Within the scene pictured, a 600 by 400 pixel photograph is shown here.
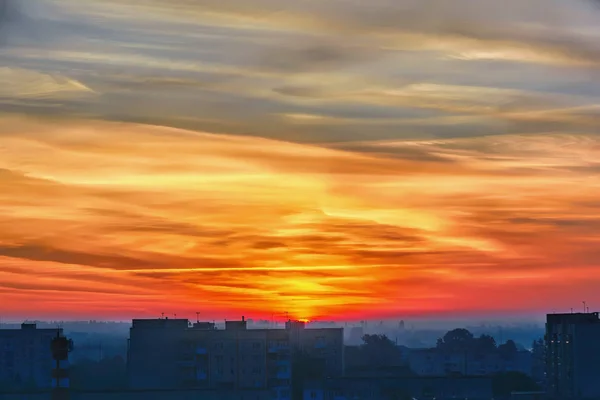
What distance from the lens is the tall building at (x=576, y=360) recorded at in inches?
3632

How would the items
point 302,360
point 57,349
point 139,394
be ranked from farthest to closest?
point 302,360
point 139,394
point 57,349

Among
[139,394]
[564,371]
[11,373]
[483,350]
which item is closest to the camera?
[139,394]

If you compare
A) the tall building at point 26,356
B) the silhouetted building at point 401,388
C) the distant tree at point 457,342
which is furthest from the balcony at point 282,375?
the distant tree at point 457,342

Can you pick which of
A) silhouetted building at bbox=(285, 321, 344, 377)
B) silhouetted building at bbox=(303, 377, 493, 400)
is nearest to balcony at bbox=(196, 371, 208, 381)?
silhouetted building at bbox=(303, 377, 493, 400)

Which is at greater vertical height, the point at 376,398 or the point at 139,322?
the point at 139,322

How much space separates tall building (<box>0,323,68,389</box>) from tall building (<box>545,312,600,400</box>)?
49.5m

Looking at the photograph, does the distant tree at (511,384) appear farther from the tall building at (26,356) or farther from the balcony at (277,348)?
the tall building at (26,356)

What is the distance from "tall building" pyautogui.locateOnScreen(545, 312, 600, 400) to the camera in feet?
303

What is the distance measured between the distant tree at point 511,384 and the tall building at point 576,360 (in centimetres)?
196

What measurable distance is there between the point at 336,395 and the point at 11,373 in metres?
42.4

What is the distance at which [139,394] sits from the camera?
76625 millimetres

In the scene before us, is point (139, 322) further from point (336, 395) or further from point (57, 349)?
→ point (57, 349)

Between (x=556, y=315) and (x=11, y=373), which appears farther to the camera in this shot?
(x=11, y=373)

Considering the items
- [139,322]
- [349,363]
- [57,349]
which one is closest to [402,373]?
[139,322]
